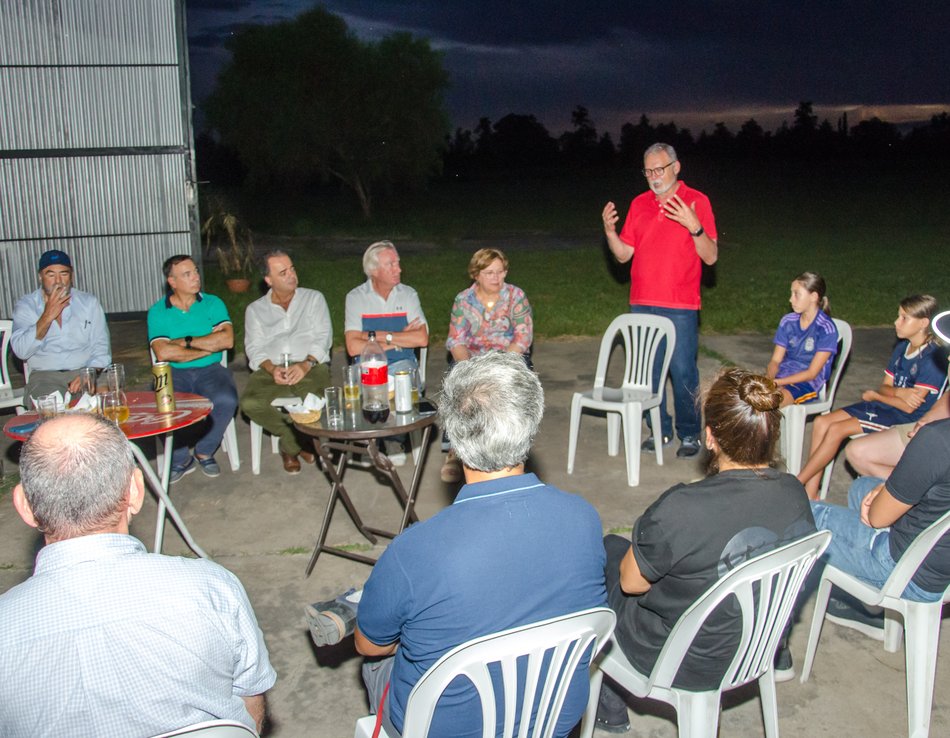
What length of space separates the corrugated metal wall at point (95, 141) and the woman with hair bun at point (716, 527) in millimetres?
6803

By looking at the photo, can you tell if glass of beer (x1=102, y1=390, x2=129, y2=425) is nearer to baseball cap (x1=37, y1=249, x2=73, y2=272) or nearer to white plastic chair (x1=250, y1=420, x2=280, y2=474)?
white plastic chair (x1=250, y1=420, x2=280, y2=474)

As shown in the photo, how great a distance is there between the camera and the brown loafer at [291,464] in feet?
16.1

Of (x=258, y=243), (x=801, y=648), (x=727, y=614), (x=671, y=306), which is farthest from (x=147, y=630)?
(x=258, y=243)

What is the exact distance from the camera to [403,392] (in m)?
3.80

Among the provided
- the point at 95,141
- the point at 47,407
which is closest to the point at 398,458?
the point at 47,407

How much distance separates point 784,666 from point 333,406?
2.21 metres

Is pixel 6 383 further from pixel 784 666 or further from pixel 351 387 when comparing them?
pixel 784 666

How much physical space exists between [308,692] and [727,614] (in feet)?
5.08

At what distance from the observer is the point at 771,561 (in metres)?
2.10

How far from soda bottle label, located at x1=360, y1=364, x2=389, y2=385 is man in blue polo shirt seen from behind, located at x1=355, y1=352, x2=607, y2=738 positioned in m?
1.79

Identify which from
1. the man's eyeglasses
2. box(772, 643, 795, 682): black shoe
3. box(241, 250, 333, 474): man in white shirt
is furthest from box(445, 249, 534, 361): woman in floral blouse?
box(772, 643, 795, 682): black shoe

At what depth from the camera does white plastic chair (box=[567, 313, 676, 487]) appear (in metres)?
4.60

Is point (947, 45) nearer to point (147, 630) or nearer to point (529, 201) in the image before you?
point (529, 201)

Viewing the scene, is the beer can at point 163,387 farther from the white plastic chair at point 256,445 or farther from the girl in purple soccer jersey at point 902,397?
the girl in purple soccer jersey at point 902,397
